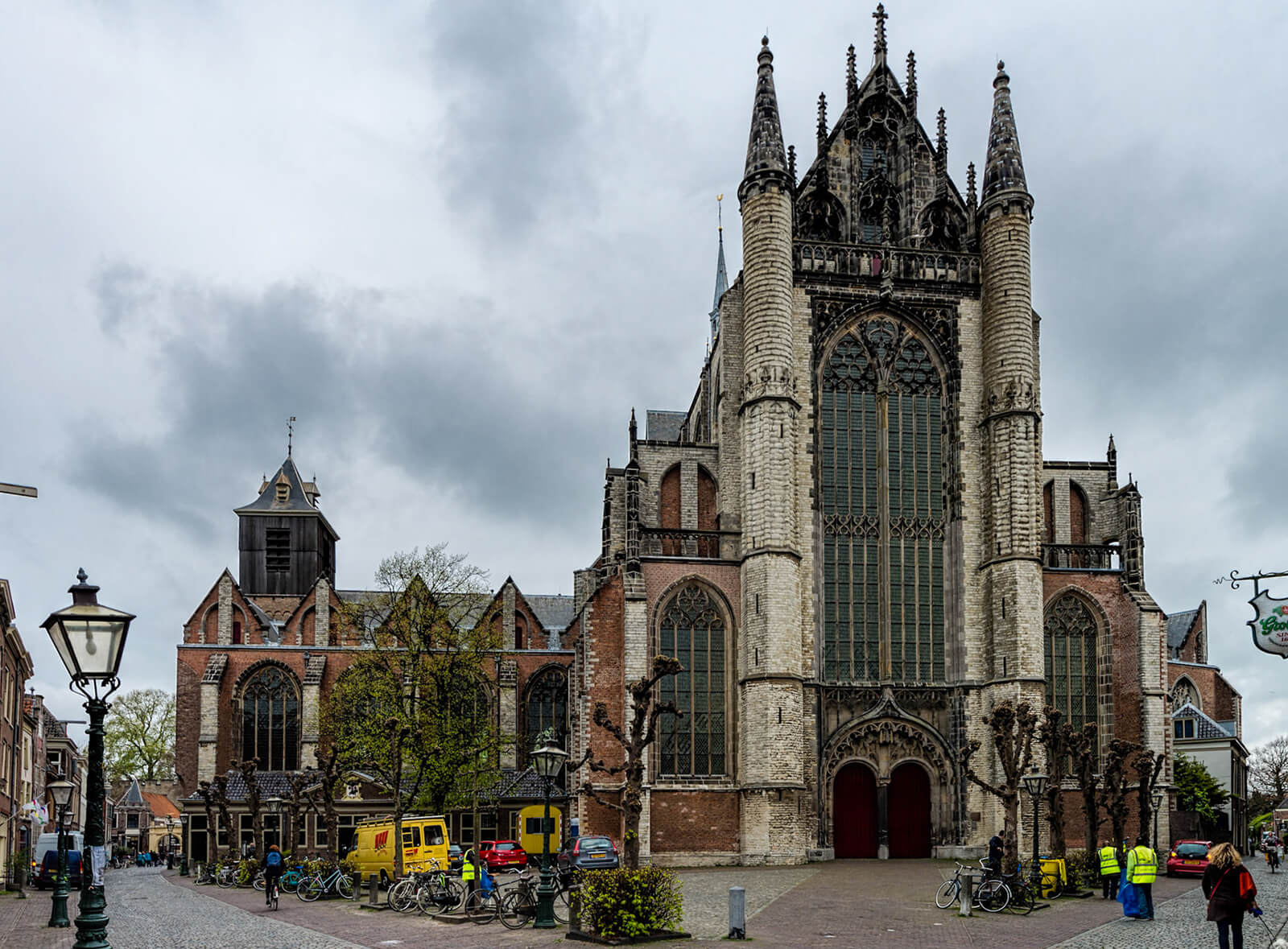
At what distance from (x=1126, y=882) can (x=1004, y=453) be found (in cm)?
2069

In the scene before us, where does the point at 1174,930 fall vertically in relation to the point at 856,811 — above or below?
above

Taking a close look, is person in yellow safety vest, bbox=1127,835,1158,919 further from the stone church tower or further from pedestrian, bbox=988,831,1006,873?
the stone church tower

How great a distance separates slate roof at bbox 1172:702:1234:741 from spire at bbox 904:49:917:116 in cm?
3423

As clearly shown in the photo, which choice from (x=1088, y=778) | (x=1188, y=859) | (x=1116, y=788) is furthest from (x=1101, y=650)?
(x=1088, y=778)

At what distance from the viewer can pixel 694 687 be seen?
134 feet

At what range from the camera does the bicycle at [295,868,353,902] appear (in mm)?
30359

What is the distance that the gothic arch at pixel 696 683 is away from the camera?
4025 cm

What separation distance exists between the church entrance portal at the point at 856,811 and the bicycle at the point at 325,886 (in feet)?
55.0

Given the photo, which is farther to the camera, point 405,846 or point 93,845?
point 405,846

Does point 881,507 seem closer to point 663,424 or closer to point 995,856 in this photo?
point 995,856

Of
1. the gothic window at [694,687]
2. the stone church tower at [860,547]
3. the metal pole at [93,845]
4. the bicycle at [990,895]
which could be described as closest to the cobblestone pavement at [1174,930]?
the bicycle at [990,895]

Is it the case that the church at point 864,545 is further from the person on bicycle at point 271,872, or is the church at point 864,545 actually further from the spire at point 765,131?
the person on bicycle at point 271,872

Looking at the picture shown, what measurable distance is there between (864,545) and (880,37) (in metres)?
19.1

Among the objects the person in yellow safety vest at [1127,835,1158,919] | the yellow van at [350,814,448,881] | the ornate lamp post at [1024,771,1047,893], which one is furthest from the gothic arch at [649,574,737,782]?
the person in yellow safety vest at [1127,835,1158,919]
